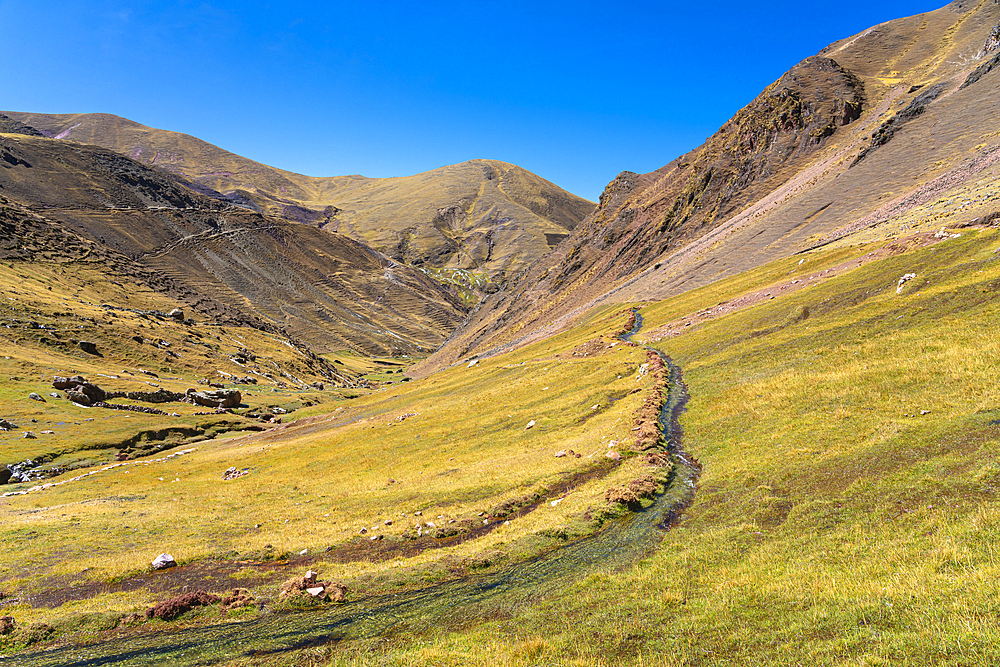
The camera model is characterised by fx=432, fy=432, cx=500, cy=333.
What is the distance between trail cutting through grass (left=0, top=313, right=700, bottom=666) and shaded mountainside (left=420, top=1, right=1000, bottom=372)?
177ft

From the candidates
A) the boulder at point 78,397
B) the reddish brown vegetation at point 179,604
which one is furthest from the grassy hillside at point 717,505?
the boulder at point 78,397

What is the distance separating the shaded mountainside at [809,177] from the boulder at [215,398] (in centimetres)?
7087

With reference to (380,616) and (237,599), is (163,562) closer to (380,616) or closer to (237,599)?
(237,599)

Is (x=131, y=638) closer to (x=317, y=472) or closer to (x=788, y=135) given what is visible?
(x=317, y=472)

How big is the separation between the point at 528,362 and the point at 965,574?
2486 inches

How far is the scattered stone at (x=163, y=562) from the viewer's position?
24.4 meters

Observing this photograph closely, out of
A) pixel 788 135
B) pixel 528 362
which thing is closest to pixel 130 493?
pixel 528 362

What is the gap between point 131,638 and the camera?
1814 centimetres

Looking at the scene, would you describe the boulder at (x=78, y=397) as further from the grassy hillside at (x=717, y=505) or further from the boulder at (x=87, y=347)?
the grassy hillside at (x=717, y=505)

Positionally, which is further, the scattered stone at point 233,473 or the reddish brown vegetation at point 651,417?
the scattered stone at point 233,473

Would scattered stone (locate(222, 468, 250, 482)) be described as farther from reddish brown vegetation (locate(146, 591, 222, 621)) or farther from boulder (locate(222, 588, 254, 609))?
boulder (locate(222, 588, 254, 609))

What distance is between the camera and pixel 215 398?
320ft

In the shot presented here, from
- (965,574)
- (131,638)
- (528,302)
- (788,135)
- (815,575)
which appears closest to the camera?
(965,574)

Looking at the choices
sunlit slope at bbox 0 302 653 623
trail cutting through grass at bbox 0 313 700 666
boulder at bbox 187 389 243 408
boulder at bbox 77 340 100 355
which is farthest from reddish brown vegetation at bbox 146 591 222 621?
boulder at bbox 77 340 100 355
